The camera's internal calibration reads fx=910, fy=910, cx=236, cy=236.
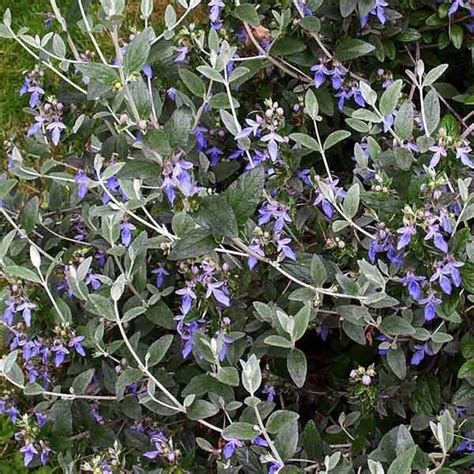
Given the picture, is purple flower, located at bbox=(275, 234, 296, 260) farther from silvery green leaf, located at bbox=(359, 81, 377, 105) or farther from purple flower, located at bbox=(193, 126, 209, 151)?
purple flower, located at bbox=(193, 126, 209, 151)

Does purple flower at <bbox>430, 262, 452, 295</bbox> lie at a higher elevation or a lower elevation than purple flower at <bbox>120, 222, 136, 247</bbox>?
lower

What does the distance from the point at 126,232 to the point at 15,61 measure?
206 cm

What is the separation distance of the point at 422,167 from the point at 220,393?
561mm

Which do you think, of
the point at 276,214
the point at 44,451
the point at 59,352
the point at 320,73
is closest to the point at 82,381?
the point at 59,352

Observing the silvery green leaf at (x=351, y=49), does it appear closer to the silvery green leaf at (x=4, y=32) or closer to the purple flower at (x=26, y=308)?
the silvery green leaf at (x=4, y=32)

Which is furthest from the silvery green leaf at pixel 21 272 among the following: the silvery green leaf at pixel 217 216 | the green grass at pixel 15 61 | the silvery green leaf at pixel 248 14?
the green grass at pixel 15 61

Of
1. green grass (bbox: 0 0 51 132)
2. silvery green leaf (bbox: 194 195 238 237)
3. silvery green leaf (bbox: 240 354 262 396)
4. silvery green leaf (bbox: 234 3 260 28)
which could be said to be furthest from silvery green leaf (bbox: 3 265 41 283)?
green grass (bbox: 0 0 51 132)

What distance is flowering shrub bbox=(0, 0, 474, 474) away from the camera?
1553mm

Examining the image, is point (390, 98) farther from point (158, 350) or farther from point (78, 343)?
point (78, 343)

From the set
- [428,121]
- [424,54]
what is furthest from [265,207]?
[424,54]

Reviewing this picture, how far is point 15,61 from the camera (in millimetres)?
3617

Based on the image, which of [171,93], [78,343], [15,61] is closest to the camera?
[78,343]

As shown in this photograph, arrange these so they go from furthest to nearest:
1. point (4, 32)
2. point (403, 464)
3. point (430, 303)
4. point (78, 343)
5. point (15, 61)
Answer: point (15, 61) → point (4, 32) → point (78, 343) → point (430, 303) → point (403, 464)

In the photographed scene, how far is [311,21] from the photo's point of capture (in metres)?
1.89
